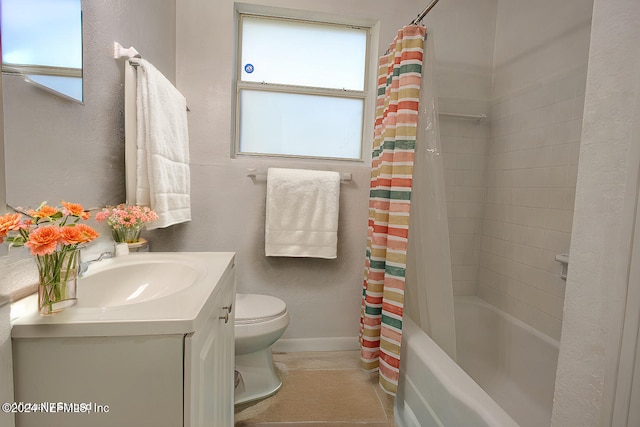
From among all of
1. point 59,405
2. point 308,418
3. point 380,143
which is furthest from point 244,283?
point 59,405

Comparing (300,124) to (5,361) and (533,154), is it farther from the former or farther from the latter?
(5,361)

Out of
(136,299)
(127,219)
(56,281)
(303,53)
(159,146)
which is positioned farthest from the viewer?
(303,53)

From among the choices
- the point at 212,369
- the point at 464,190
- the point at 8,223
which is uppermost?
the point at 464,190

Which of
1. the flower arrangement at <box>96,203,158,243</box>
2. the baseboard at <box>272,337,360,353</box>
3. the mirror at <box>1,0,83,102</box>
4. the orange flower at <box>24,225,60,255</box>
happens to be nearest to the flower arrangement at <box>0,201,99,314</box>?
the orange flower at <box>24,225,60,255</box>

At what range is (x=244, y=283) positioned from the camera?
1.84m

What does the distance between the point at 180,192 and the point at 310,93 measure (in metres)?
0.98

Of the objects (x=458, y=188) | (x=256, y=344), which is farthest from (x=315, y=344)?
(x=458, y=188)

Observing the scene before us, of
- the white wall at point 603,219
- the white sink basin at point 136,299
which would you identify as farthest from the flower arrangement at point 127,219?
the white wall at point 603,219

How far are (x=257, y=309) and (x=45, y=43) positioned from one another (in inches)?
47.4

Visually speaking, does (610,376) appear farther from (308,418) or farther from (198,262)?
(308,418)

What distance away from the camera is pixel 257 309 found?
1.47 metres

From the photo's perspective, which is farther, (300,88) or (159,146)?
(300,88)

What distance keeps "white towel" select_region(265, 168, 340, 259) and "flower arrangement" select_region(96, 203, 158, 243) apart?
26.9 inches

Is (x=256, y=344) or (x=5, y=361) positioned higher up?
(x=5, y=361)
